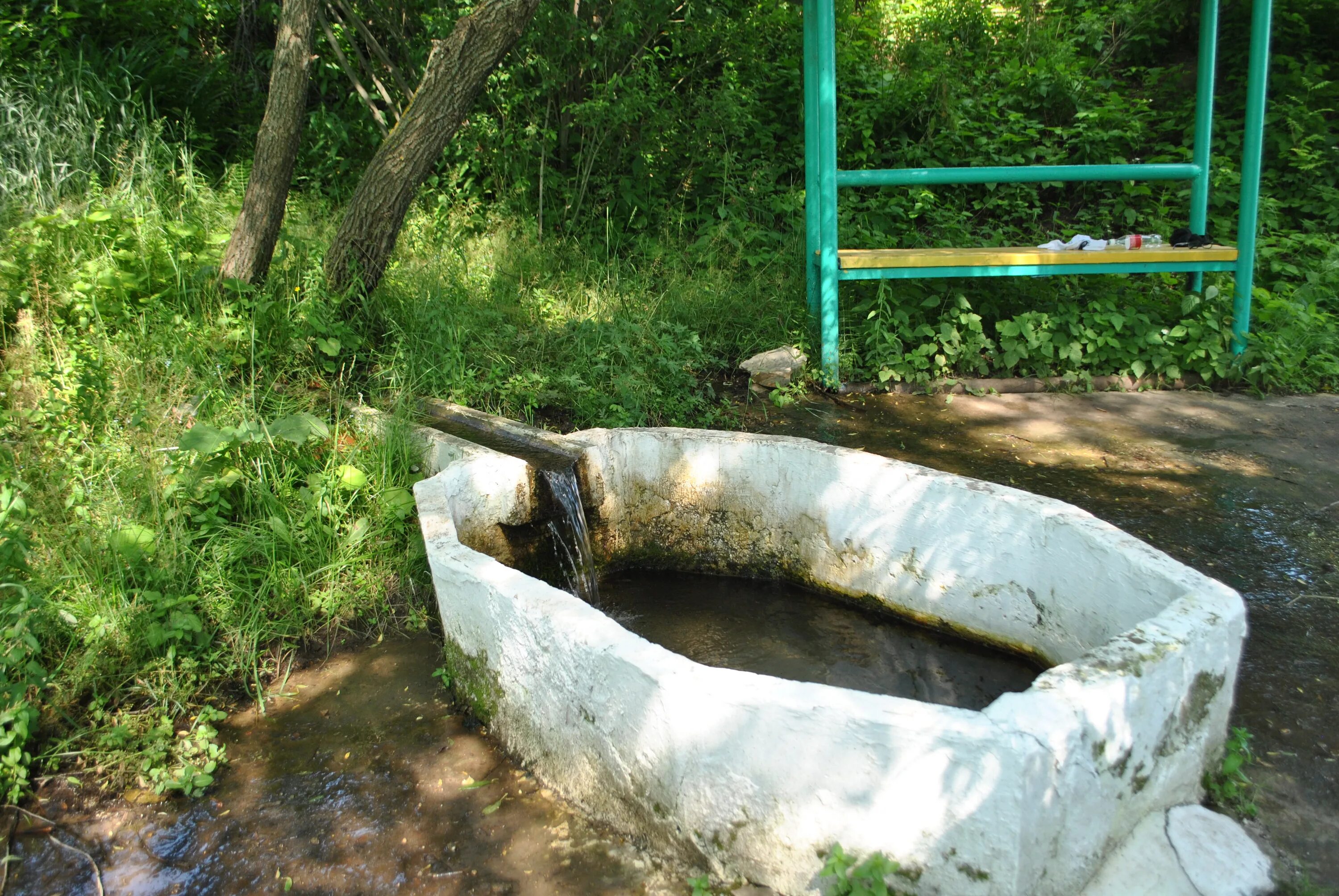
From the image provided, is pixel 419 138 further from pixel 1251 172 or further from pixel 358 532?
pixel 1251 172

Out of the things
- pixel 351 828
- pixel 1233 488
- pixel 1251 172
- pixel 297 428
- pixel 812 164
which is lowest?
pixel 351 828

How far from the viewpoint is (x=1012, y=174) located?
18.2 ft

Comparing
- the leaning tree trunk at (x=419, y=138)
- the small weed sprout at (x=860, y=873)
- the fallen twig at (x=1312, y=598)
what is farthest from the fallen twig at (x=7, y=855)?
the fallen twig at (x=1312, y=598)

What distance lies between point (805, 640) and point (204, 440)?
2.30 meters

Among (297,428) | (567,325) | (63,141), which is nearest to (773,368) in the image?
(567,325)

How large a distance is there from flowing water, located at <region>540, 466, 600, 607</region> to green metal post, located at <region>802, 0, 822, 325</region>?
2.72 metres

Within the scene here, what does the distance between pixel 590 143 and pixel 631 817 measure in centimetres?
574

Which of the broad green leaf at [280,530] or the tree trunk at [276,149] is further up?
the tree trunk at [276,149]

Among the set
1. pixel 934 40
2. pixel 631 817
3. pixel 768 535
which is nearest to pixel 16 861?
pixel 631 817

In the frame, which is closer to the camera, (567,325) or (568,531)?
(568,531)

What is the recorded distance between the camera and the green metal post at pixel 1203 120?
5578 millimetres

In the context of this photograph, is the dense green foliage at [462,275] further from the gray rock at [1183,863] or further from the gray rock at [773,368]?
the gray rock at [1183,863]

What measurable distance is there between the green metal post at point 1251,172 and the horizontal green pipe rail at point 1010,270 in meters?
0.32

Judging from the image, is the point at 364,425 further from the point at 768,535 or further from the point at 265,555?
the point at 768,535
